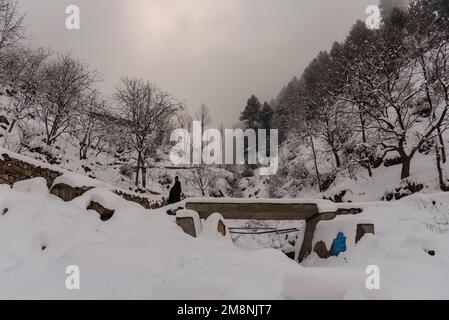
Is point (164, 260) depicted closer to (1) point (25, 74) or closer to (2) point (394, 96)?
(2) point (394, 96)

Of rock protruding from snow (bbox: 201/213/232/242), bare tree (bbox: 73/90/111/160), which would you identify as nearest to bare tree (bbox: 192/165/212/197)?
bare tree (bbox: 73/90/111/160)

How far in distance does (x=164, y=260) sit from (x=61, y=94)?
2740 cm

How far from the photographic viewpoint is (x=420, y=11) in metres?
26.5

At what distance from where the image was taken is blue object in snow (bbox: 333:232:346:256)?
1243cm

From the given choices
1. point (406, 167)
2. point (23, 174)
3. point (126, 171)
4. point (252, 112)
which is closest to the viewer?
point (23, 174)

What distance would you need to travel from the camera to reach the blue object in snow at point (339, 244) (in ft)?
40.8

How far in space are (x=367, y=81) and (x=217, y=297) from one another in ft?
76.6

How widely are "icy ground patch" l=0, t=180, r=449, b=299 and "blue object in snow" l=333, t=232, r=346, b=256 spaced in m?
0.30

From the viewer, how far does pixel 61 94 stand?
31703 millimetres

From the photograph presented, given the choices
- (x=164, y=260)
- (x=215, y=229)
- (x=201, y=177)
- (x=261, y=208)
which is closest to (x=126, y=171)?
(x=201, y=177)

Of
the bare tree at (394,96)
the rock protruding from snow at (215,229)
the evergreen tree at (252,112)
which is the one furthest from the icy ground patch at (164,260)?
the evergreen tree at (252,112)

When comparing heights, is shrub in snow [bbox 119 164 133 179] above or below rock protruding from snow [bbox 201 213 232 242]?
above

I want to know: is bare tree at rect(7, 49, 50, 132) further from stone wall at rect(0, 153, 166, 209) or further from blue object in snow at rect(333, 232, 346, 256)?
blue object in snow at rect(333, 232, 346, 256)
